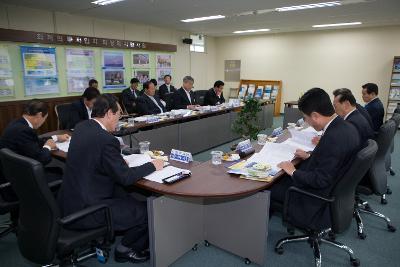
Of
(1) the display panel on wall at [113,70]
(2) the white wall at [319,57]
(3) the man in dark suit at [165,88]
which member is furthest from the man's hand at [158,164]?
(2) the white wall at [319,57]

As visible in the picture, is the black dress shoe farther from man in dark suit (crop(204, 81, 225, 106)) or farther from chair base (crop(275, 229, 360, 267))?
man in dark suit (crop(204, 81, 225, 106))

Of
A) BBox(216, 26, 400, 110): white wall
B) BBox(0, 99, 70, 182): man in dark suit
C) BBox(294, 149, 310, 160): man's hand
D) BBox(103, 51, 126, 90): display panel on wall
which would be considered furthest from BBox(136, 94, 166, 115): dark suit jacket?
BBox(216, 26, 400, 110): white wall

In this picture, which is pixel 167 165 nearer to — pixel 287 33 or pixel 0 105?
pixel 0 105

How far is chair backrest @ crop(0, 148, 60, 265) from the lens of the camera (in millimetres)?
1417

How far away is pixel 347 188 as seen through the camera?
6.05 ft

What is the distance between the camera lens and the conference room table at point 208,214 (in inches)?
71.1

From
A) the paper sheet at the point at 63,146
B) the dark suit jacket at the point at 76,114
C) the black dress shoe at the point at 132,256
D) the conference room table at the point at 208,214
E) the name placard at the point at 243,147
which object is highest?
the dark suit jacket at the point at 76,114

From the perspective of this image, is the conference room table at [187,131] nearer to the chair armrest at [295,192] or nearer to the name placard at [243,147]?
the name placard at [243,147]

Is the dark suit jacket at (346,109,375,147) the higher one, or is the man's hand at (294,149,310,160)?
the dark suit jacket at (346,109,375,147)

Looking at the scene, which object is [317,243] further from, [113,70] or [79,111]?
[113,70]

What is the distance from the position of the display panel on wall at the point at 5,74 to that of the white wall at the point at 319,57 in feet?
22.2

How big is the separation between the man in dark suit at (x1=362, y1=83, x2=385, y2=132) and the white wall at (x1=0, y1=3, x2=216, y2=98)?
550cm

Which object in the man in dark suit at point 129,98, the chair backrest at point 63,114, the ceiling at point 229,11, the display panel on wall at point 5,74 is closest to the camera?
the chair backrest at point 63,114

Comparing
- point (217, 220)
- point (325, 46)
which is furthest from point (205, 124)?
point (325, 46)
